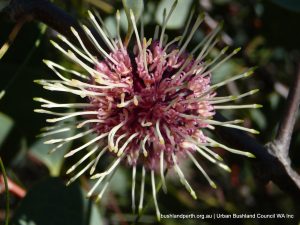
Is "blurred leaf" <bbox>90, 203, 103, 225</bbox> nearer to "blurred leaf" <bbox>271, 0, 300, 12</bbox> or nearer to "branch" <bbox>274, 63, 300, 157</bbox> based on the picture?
"branch" <bbox>274, 63, 300, 157</bbox>

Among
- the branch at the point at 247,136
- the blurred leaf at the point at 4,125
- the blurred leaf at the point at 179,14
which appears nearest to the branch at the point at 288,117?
the branch at the point at 247,136

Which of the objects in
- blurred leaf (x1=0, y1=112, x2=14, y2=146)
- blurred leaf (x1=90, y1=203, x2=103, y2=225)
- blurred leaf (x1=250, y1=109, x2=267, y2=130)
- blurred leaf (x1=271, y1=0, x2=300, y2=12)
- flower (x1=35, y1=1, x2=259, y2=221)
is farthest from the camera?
blurred leaf (x1=250, y1=109, x2=267, y2=130)

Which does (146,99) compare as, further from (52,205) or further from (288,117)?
(52,205)

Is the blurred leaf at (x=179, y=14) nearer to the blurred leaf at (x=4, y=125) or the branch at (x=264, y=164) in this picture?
the branch at (x=264, y=164)

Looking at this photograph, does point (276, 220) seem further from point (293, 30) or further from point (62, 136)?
point (62, 136)

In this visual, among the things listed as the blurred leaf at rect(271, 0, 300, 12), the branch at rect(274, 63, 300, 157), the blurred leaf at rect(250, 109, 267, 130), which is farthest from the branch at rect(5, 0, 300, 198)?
the blurred leaf at rect(250, 109, 267, 130)

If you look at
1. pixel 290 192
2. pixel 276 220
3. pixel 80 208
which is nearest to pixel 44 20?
pixel 80 208
